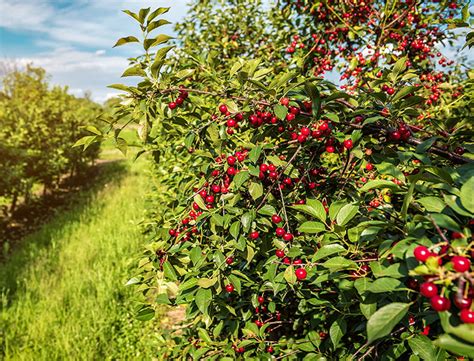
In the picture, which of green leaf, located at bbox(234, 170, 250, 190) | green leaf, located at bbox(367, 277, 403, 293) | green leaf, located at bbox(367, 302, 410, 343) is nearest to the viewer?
green leaf, located at bbox(367, 302, 410, 343)

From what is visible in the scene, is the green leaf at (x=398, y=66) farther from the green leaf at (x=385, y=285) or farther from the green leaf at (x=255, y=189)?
the green leaf at (x=385, y=285)

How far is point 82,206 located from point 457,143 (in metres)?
8.53

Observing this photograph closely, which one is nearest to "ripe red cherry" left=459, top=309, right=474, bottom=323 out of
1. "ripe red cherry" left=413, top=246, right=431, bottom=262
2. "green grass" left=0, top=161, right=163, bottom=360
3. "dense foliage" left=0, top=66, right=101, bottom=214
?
"ripe red cherry" left=413, top=246, right=431, bottom=262

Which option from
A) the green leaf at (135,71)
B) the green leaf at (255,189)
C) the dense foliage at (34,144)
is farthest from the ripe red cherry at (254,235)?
the dense foliage at (34,144)

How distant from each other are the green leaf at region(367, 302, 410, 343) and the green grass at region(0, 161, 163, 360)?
4.22 ft

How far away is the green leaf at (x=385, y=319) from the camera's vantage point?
1.99 ft

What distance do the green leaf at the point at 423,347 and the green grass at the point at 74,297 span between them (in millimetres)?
1242

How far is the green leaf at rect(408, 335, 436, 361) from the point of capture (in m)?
0.87

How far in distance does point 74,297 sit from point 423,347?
3.92 meters

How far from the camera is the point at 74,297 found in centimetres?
379

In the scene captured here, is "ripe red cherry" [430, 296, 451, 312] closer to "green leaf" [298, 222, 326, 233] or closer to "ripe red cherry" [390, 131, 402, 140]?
"green leaf" [298, 222, 326, 233]

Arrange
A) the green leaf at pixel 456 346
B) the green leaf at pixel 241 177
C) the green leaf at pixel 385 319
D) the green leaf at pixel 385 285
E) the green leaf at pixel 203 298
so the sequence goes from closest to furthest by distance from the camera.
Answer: the green leaf at pixel 456 346 < the green leaf at pixel 385 319 < the green leaf at pixel 385 285 < the green leaf at pixel 203 298 < the green leaf at pixel 241 177

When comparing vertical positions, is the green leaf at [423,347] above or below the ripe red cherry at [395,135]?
below

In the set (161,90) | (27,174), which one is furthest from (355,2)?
(27,174)
